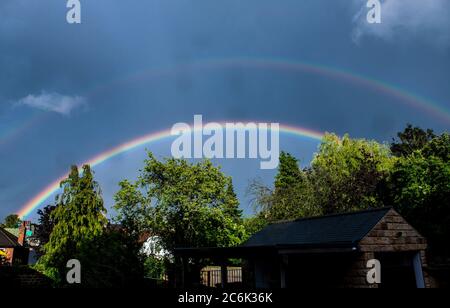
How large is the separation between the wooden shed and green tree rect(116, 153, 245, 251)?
45.1 ft

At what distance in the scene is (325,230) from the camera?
1647cm

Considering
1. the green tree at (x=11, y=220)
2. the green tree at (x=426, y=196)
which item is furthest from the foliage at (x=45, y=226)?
the green tree at (x=11, y=220)

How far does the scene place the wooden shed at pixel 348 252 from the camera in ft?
45.0

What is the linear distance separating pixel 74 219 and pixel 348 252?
25112mm

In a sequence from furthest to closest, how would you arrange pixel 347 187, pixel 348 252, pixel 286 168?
pixel 286 168 → pixel 347 187 → pixel 348 252

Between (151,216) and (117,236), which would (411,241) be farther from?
(151,216)

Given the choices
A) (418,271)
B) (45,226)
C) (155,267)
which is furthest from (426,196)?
(45,226)

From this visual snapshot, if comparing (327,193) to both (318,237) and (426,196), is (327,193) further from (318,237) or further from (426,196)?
(318,237)

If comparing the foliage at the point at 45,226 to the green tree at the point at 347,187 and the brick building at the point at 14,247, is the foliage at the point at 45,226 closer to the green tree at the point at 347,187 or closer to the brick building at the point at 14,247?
the brick building at the point at 14,247

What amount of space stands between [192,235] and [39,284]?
52.4 feet

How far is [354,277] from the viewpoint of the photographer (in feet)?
46.1

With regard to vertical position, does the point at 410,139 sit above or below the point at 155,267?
above

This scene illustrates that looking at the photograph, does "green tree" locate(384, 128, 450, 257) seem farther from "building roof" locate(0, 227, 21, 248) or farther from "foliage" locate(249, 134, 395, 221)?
"building roof" locate(0, 227, 21, 248)
